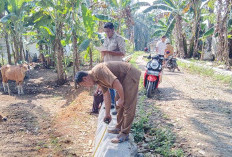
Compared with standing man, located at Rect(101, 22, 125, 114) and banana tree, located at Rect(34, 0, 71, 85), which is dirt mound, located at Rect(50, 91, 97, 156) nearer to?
standing man, located at Rect(101, 22, 125, 114)

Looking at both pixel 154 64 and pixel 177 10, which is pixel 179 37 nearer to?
pixel 177 10

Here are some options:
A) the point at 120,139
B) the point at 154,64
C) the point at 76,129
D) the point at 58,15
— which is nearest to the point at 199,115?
the point at 154,64

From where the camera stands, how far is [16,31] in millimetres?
10508

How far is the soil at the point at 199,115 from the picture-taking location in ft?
10.6

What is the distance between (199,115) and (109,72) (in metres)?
2.88

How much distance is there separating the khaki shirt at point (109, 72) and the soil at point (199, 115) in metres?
1.46

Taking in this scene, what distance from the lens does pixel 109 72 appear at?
8.77ft

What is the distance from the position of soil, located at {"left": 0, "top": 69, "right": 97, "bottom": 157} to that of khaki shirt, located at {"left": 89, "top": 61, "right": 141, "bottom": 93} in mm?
1662

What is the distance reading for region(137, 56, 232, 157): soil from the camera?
3234 millimetres

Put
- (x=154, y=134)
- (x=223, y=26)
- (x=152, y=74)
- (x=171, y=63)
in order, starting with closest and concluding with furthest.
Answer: (x=154, y=134)
(x=152, y=74)
(x=223, y=26)
(x=171, y=63)

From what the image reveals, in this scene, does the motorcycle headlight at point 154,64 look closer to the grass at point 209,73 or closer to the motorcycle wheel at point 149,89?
the motorcycle wheel at point 149,89

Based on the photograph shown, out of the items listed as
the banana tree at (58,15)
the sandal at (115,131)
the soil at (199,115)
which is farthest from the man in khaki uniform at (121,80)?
the banana tree at (58,15)

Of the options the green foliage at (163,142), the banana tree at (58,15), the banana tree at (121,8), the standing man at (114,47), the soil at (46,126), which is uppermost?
the banana tree at (121,8)

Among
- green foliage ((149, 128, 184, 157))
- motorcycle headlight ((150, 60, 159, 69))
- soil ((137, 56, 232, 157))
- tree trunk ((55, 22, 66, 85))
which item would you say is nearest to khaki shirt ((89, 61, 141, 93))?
green foliage ((149, 128, 184, 157))
